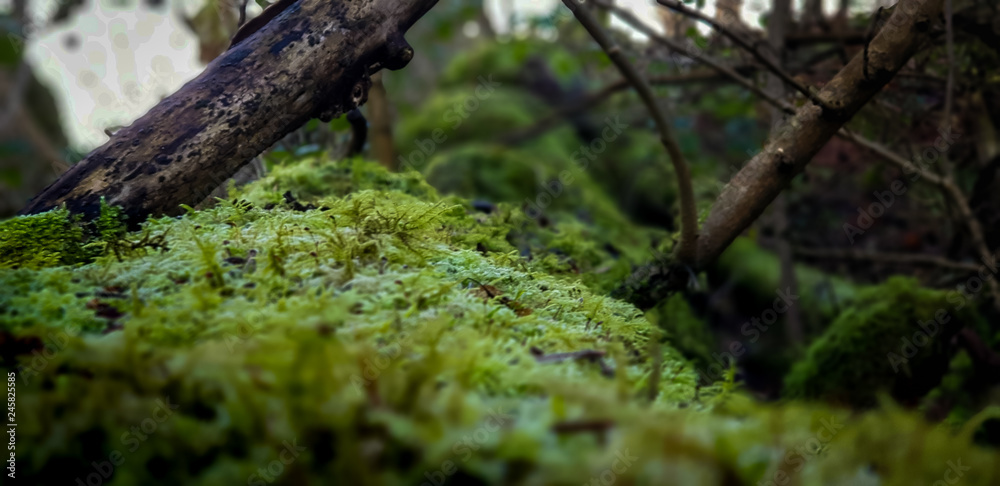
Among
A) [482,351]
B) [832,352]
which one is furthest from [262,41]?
[832,352]

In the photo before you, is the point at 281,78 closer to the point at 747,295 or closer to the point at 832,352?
the point at 832,352

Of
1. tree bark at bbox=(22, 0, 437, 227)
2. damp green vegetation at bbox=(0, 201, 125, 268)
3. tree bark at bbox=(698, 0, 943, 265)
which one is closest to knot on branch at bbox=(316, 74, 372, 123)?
tree bark at bbox=(22, 0, 437, 227)

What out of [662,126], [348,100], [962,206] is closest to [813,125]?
[662,126]

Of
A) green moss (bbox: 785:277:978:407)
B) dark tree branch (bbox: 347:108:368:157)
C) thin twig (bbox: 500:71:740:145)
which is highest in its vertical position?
thin twig (bbox: 500:71:740:145)

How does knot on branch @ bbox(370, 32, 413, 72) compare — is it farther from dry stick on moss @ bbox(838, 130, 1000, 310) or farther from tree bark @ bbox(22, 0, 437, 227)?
dry stick on moss @ bbox(838, 130, 1000, 310)

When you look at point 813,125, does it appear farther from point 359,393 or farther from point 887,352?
point 359,393
